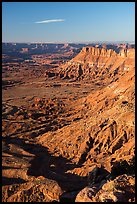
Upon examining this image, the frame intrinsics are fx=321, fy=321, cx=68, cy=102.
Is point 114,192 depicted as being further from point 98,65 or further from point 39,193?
point 98,65

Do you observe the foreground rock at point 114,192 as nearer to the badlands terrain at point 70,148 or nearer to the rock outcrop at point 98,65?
the badlands terrain at point 70,148

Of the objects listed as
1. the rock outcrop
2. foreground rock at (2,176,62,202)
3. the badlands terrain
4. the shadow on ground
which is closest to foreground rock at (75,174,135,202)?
the badlands terrain

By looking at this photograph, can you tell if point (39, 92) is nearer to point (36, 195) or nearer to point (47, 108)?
point (47, 108)

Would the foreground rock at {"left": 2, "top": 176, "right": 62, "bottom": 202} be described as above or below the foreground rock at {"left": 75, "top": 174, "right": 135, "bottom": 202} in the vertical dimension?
below

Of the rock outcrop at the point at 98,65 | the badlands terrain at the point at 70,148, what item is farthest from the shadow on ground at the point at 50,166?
the rock outcrop at the point at 98,65

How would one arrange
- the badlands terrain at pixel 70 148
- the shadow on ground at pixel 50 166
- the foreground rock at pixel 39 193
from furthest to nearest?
the shadow on ground at pixel 50 166
the foreground rock at pixel 39 193
the badlands terrain at pixel 70 148

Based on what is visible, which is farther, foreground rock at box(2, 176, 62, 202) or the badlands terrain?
foreground rock at box(2, 176, 62, 202)

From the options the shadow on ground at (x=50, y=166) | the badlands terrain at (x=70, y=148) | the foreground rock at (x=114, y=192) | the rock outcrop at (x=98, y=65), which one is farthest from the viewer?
the rock outcrop at (x=98, y=65)

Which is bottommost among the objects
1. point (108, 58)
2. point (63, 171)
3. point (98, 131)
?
point (63, 171)

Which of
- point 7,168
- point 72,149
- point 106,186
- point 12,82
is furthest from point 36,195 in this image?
point 12,82

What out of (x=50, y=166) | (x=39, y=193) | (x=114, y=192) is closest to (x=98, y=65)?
(x=50, y=166)

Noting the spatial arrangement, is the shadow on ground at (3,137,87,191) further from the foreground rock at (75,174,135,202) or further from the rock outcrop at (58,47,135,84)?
the rock outcrop at (58,47,135,84)
